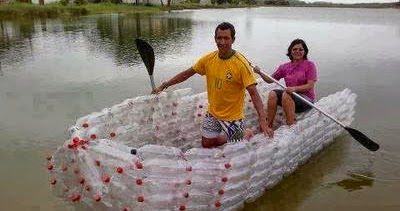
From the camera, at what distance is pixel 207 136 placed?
597 centimetres

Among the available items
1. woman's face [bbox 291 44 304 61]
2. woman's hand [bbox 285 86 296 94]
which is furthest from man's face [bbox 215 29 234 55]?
woman's face [bbox 291 44 304 61]

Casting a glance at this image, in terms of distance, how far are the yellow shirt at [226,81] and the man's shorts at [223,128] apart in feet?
0.23

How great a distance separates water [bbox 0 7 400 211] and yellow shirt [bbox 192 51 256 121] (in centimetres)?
130

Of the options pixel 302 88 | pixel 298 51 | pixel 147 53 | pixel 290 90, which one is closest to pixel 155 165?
pixel 147 53

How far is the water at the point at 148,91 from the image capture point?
20.6 ft

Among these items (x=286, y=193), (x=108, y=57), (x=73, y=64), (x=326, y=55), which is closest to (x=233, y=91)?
(x=286, y=193)

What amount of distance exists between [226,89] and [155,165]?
1.50m

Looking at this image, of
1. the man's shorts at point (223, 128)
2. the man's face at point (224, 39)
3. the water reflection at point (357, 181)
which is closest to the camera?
the man's face at point (224, 39)

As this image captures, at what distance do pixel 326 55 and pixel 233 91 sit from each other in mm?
14020

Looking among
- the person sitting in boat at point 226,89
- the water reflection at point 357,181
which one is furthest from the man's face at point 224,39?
the water reflection at point 357,181

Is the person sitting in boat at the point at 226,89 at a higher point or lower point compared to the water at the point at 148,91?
higher

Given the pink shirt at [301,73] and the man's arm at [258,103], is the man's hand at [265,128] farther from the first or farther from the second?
the pink shirt at [301,73]

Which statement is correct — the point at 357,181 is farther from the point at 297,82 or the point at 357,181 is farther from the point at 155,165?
the point at 155,165

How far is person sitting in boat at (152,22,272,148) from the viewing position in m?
5.35
